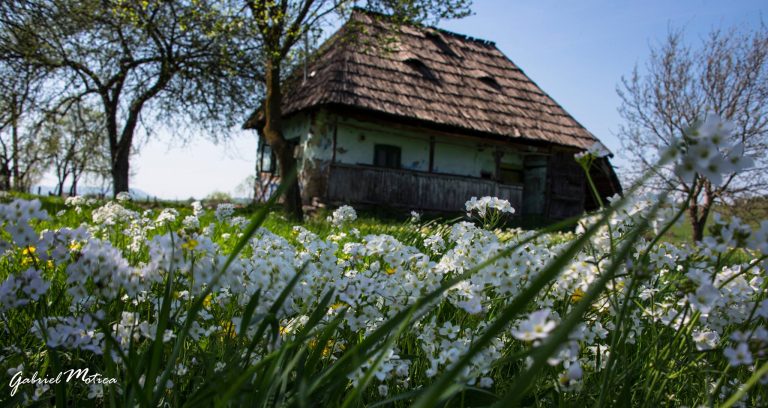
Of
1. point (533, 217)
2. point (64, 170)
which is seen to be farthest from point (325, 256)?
point (64, 170)

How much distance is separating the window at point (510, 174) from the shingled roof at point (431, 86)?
174 centimetres

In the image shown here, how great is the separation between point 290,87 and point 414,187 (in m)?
5.54

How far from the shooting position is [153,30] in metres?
13.1

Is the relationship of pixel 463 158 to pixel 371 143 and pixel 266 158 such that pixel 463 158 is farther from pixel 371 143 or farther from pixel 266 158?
pixel 266 158

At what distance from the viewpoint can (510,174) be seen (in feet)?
55.1

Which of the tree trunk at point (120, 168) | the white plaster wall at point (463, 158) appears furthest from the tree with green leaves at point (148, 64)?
the white plaster wall at point (463, 158)

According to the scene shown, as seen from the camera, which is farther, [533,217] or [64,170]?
[64,170]

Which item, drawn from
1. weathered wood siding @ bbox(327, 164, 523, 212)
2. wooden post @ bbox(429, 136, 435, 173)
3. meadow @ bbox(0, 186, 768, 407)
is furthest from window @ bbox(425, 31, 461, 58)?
meadow @ bbox(0, 186, 768, 407)

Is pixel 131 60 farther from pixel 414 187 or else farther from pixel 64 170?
pixel 64 170

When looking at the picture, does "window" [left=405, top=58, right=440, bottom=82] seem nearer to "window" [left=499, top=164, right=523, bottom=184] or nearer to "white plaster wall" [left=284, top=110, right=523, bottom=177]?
"white plaster wall" [left=284, top=110, right=523, bottom=177]

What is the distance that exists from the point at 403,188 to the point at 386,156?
1290 mm

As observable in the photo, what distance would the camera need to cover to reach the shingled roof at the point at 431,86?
1272 cm

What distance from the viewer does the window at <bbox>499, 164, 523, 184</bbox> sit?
1646cm

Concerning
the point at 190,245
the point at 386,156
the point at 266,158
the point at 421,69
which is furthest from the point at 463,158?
the point at 190,245
